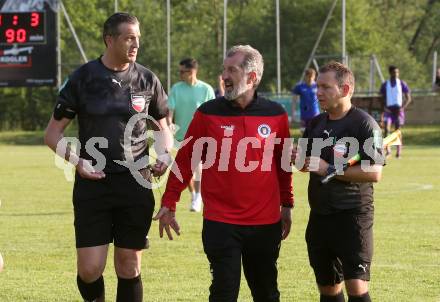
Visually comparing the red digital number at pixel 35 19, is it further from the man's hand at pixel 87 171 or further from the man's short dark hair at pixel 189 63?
the man's hand at pixel 87 171

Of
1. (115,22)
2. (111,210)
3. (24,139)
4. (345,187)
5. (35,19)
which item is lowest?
(24,139)

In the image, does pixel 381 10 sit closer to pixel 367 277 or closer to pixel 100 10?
pixel 100 10

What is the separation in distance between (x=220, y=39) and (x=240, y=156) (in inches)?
2355

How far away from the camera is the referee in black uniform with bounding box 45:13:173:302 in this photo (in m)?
7.52

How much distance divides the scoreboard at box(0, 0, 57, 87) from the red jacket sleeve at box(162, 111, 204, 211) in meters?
30.1

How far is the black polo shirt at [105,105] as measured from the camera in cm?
753

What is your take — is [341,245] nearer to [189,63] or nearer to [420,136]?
[189,63]

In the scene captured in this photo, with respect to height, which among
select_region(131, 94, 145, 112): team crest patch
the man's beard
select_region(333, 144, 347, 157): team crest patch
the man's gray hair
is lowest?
select_region(333, 144, 347, 157): team crest patch

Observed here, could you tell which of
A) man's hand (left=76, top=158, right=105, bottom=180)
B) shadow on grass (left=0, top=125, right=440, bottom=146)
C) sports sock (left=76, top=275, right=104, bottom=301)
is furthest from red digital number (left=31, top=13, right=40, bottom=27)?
man's hand (left=76, top=158, right=105, bottom=180)

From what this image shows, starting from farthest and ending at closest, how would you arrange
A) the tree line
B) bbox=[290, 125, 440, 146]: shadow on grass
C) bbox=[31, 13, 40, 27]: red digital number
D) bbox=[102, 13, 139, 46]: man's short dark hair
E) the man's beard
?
the tree line, bbox=[31, 13, 40, 27]: red digital number, bbox=[290, 125, 440, 146]: shadow on grass, bbox=[102, 13, 139, 46]: man's short dark hair, the man's beard

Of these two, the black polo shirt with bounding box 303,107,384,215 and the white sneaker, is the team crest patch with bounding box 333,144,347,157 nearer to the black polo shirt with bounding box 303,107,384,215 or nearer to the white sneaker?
the black polo shirt with bounding box 303,107,384,215

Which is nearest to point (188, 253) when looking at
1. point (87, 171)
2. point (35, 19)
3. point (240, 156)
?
point (87, 171)

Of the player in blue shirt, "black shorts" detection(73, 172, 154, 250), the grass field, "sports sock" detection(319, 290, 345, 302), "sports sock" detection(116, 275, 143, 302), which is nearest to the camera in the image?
"sports sock" detection(319, 290, 345, 302)

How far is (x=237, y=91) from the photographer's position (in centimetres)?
677
